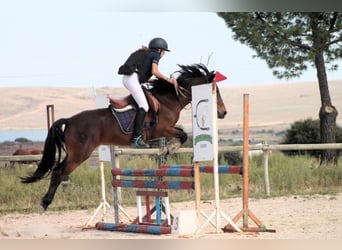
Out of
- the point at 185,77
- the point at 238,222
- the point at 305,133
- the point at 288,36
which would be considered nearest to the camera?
the point at 185,77

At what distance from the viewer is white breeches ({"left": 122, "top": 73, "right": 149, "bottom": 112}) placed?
18.4ft

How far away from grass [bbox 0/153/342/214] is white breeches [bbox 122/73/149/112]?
240 cm

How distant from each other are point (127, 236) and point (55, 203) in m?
2.78

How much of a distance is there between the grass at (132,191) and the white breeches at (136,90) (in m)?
2.40

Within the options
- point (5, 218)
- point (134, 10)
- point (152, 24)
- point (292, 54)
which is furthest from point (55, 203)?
point (292, 54)

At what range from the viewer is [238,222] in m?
6.19

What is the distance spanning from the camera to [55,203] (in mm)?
8016

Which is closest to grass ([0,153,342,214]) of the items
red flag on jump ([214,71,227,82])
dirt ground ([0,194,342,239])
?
dirt ground ([0,194,342,239])

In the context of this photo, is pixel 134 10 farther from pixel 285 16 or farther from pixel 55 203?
pixel 285 16

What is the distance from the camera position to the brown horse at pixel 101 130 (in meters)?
5.52

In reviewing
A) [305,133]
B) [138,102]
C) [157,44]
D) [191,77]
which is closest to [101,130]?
[138,102]

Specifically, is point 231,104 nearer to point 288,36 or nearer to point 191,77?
point 288,36

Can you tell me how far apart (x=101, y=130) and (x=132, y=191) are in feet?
10.0

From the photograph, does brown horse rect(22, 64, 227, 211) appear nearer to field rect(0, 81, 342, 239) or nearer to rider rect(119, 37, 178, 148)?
rider rect(119, 37, 178, 148)
